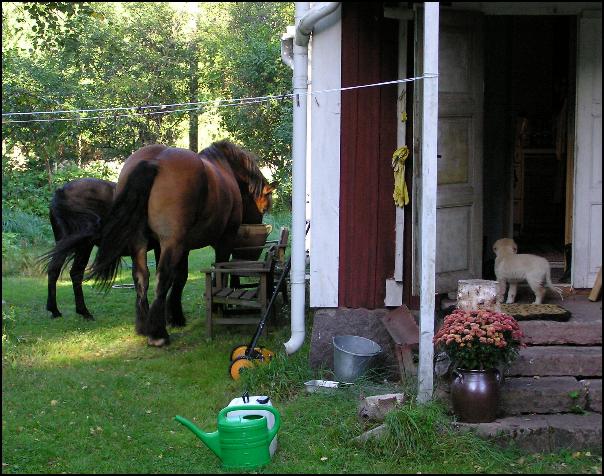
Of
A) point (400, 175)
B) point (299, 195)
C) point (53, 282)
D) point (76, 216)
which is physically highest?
point (400, 175)

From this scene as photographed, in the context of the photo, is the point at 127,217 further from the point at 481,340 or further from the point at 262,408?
the point at 481,340

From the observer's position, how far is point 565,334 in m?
5.25

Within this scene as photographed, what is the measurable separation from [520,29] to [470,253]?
475 cm

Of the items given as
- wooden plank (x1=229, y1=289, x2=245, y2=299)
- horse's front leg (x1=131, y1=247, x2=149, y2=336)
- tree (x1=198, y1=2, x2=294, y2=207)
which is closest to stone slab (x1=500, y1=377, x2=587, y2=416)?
wooden plank (x1=229, y1=289, x2=245, y2=299)

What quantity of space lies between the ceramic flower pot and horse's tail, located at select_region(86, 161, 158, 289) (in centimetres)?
368

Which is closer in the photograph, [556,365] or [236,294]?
[556,365]

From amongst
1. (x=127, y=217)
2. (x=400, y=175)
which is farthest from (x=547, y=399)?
(x=127, y=217)

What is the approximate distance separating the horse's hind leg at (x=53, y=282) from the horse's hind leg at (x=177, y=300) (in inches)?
46.5

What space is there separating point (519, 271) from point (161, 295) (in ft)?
11.0

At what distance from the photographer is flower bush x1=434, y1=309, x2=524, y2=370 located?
4.55m

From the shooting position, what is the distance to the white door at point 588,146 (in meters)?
6.00

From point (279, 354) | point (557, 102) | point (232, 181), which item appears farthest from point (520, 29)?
point (279, 354)

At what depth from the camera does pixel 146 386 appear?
19.7 feet

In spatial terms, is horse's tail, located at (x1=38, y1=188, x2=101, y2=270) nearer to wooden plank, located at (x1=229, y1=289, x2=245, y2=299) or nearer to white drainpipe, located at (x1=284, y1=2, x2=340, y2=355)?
wooden plank, located at (x1=229, y1=289, x2=245, y2=299)
